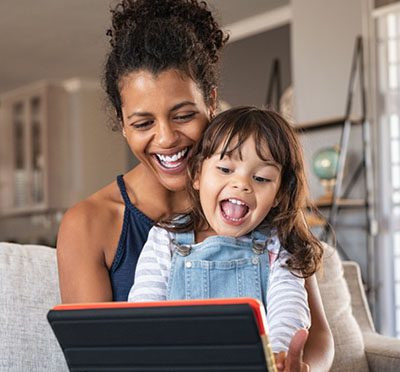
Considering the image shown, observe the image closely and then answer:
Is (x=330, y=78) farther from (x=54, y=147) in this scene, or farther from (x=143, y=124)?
(x=54, y=147)

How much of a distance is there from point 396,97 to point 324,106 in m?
0.67

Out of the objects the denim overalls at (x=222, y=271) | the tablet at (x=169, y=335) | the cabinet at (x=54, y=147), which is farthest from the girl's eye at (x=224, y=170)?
the cabinet at (x=54, y=147)

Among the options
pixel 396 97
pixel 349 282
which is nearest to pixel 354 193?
pixel 396 97

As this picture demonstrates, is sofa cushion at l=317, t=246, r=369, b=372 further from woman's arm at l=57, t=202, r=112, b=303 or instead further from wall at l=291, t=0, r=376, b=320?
wall at l=291, t=0, r=376, b=320

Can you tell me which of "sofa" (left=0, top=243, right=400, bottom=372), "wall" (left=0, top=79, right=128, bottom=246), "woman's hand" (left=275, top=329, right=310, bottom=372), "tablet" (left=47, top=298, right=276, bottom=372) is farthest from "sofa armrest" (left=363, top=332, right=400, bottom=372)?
"wall" (left=0, top=79, right=128, bottom=246)

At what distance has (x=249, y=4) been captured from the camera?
6.61 m

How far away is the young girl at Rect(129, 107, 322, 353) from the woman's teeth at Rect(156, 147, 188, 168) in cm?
5

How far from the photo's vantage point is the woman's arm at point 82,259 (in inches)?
67.9

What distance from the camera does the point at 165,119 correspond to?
1643mm

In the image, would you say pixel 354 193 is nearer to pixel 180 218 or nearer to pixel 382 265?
pixel 382 265

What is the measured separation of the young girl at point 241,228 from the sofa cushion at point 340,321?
67 cm

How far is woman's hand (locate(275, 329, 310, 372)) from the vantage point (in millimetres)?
1190

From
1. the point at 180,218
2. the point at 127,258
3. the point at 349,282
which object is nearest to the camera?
the point at 180,218

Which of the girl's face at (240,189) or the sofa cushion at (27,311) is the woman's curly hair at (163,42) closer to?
the girl's face at (240,189)
